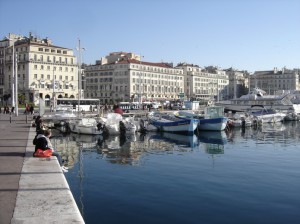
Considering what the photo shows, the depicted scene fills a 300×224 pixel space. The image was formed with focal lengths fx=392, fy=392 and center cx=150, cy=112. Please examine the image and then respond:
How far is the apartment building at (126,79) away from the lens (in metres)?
145

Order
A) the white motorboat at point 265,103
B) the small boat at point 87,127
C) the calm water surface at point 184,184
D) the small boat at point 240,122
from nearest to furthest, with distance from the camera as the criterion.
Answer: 1. the calm water surface at point 184,184
2. the small boat at point 87,127
3. the small boat at point 240,122
4. the white motorboat at point 265,103

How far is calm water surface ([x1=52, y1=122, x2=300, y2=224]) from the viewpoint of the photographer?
12969 millimetres

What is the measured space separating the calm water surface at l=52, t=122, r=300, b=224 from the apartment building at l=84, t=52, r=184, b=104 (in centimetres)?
11293

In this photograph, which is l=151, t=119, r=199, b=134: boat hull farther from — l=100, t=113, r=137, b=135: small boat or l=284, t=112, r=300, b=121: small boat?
l=284, t=112, r=300, b=121: small boat

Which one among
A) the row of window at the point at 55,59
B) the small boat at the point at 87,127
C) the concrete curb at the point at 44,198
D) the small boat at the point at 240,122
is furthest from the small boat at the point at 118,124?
the row of window at the point at 55,59

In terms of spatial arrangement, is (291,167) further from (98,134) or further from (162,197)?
(98,134)

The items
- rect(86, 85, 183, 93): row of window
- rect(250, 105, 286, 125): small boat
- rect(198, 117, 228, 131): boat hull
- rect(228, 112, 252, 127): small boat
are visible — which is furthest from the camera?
rect(86, 85, 183, 93): row of window

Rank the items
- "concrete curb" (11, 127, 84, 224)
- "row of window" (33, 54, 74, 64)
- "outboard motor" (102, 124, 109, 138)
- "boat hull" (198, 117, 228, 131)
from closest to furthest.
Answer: "concrete curb" (11, 127, 84, 224) < "outboard motor" (102, 124, 109, 138) < "boat hull" (198, 117, 228, 131) < "row of window" (33, 54, 74, 64)

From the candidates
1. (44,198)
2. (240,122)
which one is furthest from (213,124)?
(44,198)

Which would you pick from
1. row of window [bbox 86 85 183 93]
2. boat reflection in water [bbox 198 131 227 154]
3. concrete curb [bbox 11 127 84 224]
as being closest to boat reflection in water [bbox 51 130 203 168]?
boat reflection in water [bbox 198 131 227 154]

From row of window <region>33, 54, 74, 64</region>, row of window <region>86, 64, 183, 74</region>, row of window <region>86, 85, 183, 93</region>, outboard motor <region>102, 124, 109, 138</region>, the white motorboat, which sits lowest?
outboard motor <region>102, 124, 109, 138</region>

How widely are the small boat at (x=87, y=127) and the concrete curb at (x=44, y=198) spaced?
1038 inches

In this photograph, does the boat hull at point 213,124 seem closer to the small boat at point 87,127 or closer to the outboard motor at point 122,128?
the outboard motor at point 122,128

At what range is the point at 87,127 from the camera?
42.1 m
